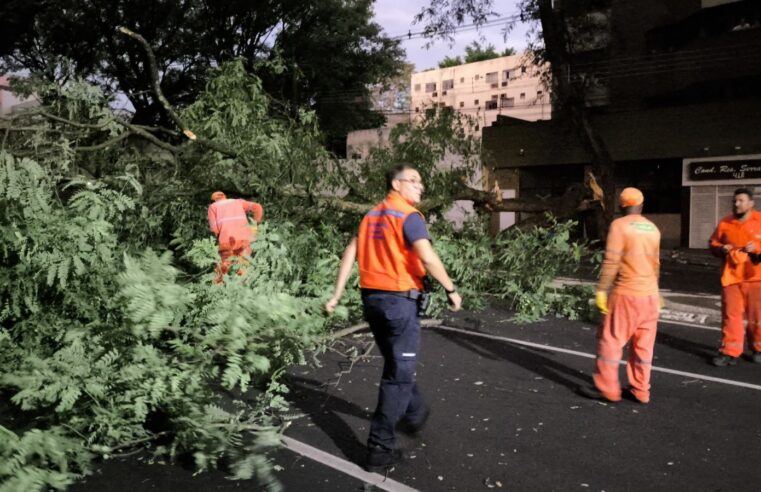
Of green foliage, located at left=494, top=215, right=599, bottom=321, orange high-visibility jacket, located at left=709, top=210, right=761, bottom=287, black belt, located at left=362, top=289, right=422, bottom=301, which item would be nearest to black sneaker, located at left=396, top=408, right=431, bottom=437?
black belt, located at left=362, top=289, right=422, bottom=301

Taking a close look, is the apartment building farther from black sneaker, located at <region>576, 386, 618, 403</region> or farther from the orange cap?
black sneaker, located at <region>576, 386, 618, 403</region>

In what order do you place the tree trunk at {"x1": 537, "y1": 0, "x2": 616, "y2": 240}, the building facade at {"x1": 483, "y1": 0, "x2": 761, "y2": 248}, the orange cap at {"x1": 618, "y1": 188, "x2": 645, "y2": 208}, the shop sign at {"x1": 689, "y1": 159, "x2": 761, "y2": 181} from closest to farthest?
the orange cap at {"x1": 618, "y1": 188, "x2": 645, "y2": 208}, the tree trunk at {"x1": 537, "y1": 0, "x2": 616, "y2": 240}, the shop sign at {"x1": 689, "y1": 159, "x2": 761, "y2": 181}, the building facade at {"x1": 483, "y1": 0, "x2": 761, "y2": 248}

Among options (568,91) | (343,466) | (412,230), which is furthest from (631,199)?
(568,91)

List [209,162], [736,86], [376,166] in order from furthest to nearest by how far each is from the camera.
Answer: [736,86], [376,166], [209,162]

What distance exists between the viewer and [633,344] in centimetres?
535

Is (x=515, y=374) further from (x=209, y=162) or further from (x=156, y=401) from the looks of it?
(x=209, y=162)

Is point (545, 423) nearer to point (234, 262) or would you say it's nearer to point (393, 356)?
point (393, 356)

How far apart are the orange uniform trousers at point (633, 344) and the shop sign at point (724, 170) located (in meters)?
21.4

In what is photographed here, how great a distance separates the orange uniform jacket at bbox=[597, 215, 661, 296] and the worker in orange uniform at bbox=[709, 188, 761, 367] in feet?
5.66

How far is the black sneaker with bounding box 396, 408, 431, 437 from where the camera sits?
4.48m

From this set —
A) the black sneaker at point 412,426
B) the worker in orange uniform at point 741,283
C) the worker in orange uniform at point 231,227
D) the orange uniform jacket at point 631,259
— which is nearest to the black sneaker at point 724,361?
the worker in orange uniform at point 741,283

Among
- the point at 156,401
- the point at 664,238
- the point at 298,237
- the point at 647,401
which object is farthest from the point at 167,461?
the point at 664,238

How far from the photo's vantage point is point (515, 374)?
20.3 ft

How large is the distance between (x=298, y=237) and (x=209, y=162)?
1.76 metres
